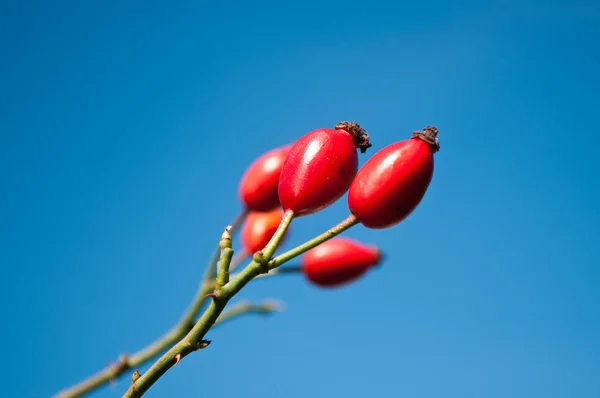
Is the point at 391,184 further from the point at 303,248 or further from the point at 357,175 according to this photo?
the point at 303,248

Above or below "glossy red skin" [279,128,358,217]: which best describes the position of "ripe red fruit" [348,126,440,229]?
below

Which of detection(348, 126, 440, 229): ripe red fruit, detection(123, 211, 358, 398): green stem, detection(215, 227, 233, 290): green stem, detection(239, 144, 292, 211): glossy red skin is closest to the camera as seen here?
detection(123, 211, 358, 398): green stem

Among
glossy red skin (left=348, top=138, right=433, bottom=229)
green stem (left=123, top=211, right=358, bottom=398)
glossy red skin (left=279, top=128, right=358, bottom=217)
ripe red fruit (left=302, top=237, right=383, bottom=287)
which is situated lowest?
green stem (left=123, top=211, right=358, bottom=398)

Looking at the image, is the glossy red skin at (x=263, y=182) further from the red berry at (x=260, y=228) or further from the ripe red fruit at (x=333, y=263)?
the ripe red fruit at (x=333, y=263)

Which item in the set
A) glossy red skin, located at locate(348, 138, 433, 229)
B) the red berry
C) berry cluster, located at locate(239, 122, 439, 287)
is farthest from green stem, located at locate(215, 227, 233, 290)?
the red berry

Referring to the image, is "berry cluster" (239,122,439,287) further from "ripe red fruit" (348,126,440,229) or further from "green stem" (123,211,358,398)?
"green stem" (123,211,358,398)

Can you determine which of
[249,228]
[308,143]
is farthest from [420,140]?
[249,228]

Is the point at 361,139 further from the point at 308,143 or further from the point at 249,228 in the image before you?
the point at 249,228
